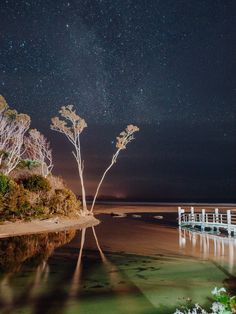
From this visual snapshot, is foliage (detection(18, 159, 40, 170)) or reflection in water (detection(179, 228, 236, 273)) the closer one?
reflection in water (detection(179, 228, 236, 273))

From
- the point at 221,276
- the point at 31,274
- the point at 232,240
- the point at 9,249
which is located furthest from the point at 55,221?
the point at 221,276

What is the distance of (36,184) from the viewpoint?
32.0m

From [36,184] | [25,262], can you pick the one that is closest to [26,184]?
[36,184]

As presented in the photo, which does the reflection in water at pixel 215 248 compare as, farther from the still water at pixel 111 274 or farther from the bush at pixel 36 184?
the bush at pixel 36 184

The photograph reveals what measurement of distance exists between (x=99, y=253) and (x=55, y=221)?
42.8ft

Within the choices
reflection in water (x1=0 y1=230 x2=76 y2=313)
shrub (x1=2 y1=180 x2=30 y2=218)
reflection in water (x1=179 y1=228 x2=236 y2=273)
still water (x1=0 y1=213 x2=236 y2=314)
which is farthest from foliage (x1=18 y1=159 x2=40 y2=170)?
reflection in water (x1=179 y1=228 x2=236 y2=273)

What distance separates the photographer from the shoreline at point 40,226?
24.8 m

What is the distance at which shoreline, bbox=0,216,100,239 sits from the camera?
2477 centimetres

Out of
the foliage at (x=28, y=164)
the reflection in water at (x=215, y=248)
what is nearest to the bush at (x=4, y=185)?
the foliage at (x=28, y=164)

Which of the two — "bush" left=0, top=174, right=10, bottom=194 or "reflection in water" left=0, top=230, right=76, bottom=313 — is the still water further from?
"bush" left=0, top=174, right=10, bottom=194

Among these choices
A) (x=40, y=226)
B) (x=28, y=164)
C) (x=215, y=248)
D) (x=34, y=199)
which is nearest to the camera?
(x=215, y=248)

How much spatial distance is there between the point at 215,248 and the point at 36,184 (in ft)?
57.0

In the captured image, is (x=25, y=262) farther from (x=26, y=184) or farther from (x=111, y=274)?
(x=26, y=184)

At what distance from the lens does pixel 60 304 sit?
9.14 meters
